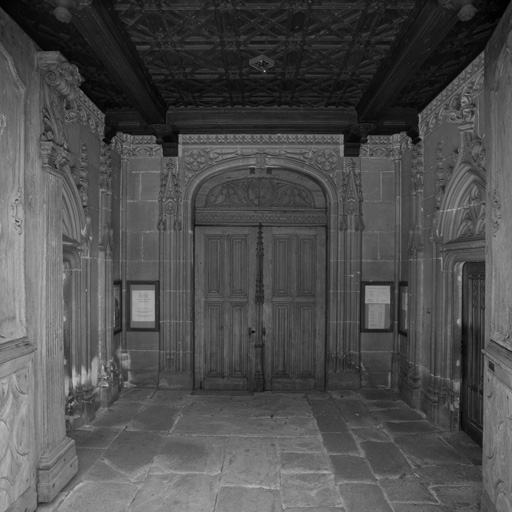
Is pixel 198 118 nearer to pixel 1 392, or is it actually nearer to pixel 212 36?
pixel 212 36

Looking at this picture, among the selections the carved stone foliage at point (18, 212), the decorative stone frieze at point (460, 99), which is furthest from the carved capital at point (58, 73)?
the decorative stone frieze at point (460, 99)

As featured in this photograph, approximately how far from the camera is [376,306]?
7070 mm

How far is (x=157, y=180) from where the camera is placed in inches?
280

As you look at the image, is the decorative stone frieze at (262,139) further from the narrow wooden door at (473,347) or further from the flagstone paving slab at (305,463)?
the flagstone paving slab at (305,463)

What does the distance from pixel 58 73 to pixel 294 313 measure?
4791 millimetres

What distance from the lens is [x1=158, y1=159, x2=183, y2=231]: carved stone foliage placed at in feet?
23.1

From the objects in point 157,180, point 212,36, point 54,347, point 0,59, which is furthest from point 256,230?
point 0,59

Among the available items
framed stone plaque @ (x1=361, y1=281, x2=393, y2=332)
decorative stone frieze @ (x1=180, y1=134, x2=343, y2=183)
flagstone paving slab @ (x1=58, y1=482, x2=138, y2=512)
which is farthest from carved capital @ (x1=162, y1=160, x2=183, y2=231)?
flagstone paving slab @ (x1=58, y1=482, x2=138, y2=512)

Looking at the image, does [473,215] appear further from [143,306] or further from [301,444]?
[143,306]

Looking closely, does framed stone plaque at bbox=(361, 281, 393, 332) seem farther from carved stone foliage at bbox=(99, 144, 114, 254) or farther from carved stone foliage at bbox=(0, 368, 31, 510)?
carved stone foliage at bbox=(0, 368, 31, 510)

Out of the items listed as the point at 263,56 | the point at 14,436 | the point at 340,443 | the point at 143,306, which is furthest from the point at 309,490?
the point at 263,56

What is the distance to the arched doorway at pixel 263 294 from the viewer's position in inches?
286

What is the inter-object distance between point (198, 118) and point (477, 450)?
5.60 metres

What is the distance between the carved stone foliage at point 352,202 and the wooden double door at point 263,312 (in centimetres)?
50
